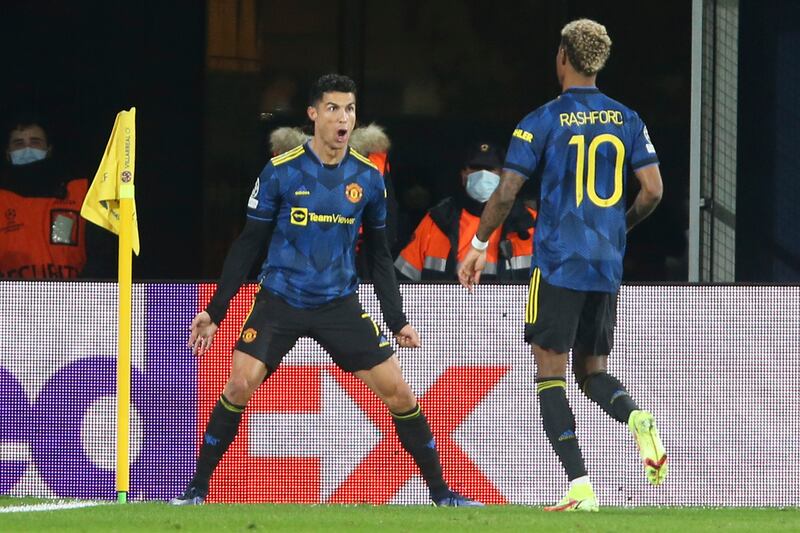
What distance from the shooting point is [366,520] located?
7590 mm

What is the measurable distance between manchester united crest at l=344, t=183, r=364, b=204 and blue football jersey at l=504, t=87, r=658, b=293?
0.88m

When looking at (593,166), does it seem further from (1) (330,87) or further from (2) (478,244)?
(1) (330,87)

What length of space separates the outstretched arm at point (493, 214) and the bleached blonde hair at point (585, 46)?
1.76ft

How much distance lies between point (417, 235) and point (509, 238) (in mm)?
571

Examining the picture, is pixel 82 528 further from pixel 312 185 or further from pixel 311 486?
pixel 311 486

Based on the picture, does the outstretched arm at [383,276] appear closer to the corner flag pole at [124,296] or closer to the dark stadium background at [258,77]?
the corner flag pole at [124,296]

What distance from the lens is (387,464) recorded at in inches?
395

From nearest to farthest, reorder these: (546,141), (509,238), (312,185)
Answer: (546,141), (312,185), (509,238)

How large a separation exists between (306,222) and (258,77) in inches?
255

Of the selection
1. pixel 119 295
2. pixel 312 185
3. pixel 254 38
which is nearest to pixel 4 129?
pixel 254 38

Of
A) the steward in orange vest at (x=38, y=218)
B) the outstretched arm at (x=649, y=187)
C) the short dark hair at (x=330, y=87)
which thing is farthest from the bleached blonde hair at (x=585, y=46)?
the steward in orange vest at (x=38, y=218)

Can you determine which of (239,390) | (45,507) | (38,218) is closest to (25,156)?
(38,218)

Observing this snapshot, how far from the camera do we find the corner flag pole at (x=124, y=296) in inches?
361

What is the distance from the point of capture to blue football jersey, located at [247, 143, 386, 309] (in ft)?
28.3
